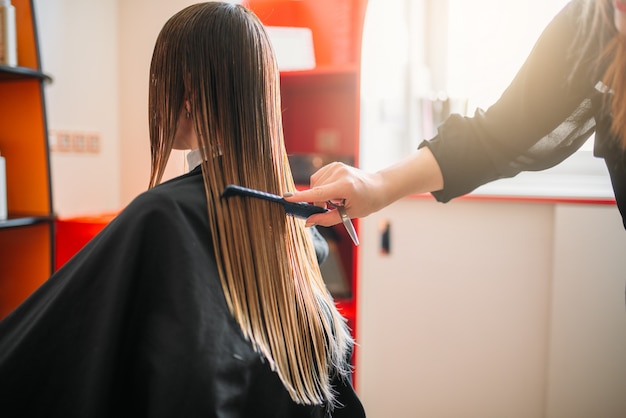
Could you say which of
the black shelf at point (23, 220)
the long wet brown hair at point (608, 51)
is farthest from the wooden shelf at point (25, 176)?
the long wet brown hair at point (608, 51)

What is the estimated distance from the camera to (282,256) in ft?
A: 2.52

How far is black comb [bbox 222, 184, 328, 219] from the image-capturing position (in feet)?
2.26

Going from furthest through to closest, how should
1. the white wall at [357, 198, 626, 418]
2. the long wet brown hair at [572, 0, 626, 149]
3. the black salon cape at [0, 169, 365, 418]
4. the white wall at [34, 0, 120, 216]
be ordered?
the white wall at [34, 0, 120, 216] → the white wall at [357, 198, 626, 418] → the long wet brown hair at [572, 0, 626, 149] → the black salon cape at [0, 169, 365, 418]

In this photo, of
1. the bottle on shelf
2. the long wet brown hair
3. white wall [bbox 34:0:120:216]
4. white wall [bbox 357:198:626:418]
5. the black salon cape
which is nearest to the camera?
the black salon cape

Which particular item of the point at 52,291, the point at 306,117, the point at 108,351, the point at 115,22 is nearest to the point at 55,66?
the point at 115,22

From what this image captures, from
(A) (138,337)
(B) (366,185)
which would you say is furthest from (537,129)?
(A) (138,337)

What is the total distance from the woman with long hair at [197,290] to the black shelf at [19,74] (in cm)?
94

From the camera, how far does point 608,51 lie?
801 millimetres

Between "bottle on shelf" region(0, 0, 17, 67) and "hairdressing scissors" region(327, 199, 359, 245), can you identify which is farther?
"bottle on shelf" region(0, 0, 17, 67)

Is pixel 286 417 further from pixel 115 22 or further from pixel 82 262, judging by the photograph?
pixel 115 22

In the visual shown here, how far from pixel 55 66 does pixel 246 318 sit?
164 centimetres

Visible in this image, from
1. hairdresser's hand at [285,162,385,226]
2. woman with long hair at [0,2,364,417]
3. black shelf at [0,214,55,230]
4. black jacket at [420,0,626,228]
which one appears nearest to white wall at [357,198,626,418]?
black jacket at [420,0,626,228]

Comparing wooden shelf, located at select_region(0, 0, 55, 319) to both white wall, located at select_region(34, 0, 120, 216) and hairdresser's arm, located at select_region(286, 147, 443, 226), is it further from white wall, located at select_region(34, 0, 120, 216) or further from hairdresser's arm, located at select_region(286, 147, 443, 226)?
hairdresser's arm, located at select_region(286, 147, 443, 226)

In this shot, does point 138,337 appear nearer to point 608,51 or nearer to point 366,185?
point 366,185
